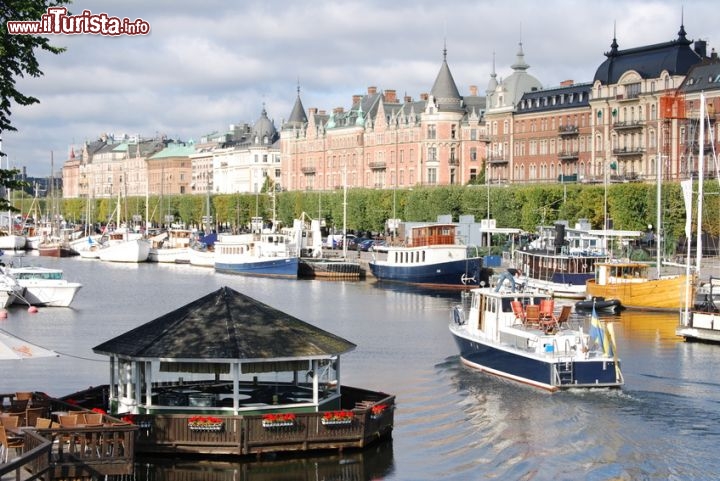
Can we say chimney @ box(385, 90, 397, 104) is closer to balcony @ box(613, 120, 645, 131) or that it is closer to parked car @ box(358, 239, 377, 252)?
parked car @ box(358, 239, 377, 252)

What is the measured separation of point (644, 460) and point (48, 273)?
51.4 metres

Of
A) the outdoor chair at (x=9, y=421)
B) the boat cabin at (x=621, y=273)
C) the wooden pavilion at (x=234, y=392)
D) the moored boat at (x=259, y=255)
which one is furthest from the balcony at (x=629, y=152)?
the outdoor chair at (x=9, y=421)

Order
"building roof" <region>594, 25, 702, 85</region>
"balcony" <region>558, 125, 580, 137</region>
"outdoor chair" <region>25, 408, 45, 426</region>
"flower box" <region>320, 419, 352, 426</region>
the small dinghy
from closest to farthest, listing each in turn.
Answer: "outdoor chair" <region>25, 408, 45, 426</region>, "flower box" <region>320, 419, 352, 426</region>, the small dinghy, "building roof" <region>594, 25, 702, 85</region>, "balcony" <region>558, 125, 580, 137</region>

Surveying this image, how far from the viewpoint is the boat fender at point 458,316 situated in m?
50.9

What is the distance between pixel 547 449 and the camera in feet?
116

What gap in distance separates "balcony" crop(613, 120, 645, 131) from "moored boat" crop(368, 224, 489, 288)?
2687cm

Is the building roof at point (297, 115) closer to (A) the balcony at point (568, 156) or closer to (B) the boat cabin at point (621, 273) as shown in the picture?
(A) the balcony at point (568, 156)

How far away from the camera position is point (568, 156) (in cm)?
12925

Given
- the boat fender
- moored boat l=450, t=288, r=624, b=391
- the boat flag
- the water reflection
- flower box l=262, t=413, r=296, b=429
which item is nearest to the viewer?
the water reflection

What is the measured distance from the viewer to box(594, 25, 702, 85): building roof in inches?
4422

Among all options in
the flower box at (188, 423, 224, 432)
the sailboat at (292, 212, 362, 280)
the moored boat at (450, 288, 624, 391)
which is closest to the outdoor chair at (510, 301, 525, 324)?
the moored boat at (450, 288, 624, 391)

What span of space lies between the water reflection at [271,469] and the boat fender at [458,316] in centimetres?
1791

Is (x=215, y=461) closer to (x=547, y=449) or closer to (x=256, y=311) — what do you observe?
(x=256, y=311)

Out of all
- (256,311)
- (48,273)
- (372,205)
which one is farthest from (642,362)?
(372,205)
